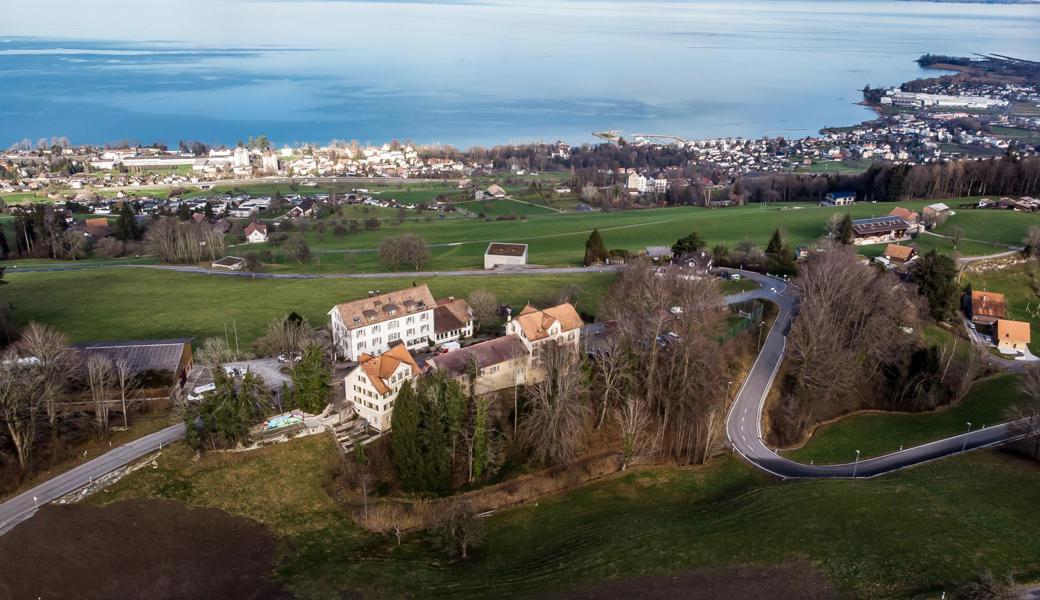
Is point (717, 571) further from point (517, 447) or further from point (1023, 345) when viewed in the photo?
point (1023, 345)

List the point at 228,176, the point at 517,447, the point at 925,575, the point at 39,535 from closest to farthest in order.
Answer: the point at 925,575, the point at 39,535, the point at 517,447, the point at 228,176

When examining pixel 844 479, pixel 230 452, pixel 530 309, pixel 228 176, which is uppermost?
pixel 228 176

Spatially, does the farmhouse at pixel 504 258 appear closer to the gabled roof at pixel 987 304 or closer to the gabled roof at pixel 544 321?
the gabled roof at pixel 544 321

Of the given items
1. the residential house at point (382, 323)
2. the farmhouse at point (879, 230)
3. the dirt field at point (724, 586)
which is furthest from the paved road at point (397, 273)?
the dirt field at point (724, 586)

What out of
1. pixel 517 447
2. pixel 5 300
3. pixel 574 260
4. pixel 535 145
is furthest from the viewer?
pixel 535 145

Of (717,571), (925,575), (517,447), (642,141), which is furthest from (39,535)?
(642,141)

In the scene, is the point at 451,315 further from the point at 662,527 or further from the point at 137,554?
the point at 137,554

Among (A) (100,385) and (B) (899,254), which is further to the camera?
(B) (899,254)

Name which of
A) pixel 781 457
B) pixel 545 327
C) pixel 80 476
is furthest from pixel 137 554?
pixel 781 457
